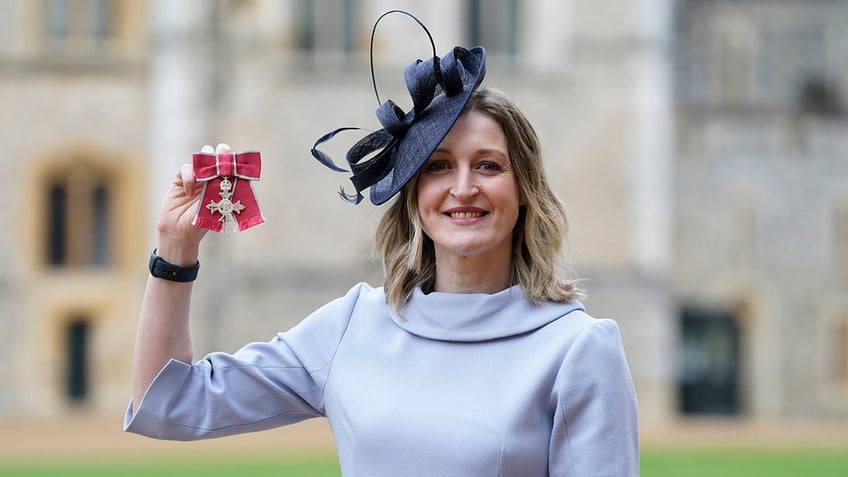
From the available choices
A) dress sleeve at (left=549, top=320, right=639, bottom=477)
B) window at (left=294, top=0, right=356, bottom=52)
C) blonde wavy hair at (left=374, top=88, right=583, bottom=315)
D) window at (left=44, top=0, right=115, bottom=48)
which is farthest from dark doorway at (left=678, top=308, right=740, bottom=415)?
dress sleeve at (left=549, top=320, right=639, bottom=477)

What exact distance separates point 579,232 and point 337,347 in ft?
63.0

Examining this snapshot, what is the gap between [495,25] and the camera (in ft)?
71.7

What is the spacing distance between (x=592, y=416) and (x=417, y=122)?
0.70 metres

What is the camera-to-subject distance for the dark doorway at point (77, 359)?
74.3ft

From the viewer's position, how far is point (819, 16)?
27.3 m

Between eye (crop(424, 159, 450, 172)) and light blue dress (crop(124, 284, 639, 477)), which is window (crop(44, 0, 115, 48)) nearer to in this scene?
light blue dress (crop(124, 284, 639, 477))

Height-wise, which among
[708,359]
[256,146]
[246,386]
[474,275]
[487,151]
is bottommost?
[708,359]

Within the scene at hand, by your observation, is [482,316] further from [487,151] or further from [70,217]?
[70,217]

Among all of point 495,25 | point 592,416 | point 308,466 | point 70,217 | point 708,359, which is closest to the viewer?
point 592,416

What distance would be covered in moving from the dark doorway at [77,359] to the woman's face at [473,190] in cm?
2055

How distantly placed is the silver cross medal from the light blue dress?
0.29 m

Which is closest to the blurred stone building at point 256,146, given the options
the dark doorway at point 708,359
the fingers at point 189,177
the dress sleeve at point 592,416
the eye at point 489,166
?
the dark doorway at point 708,359

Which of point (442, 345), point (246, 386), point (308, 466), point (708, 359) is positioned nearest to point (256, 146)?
point (308, 466)

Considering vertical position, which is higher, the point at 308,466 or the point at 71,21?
the point at 71,21
